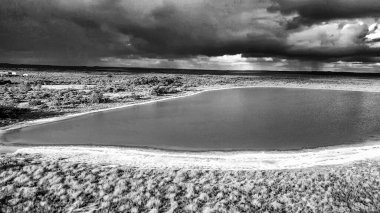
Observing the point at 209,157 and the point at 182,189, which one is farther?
the point at 209,157

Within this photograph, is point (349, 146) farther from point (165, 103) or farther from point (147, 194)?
point (165, 103)

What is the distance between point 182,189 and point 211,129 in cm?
1489

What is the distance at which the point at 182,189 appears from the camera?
1609 centimetres

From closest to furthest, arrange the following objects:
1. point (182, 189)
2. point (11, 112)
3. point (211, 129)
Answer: point (182, 189)
point (211, 129)
point (11, 112)

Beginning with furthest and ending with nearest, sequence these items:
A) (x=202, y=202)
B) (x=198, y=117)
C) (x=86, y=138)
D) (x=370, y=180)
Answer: (x=198, y=117)
(x=86, y=138)
(x=370, y=180)
(x=202, y=202)

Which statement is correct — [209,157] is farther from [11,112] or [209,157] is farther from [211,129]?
[11,112]

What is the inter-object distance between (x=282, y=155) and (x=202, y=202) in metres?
8.74

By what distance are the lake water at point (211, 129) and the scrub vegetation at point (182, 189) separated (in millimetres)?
6467

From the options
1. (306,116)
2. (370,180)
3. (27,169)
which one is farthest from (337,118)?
(27,169)

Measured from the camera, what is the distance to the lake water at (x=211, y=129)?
25.4 m

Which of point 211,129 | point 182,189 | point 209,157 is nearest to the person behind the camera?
point 182,189

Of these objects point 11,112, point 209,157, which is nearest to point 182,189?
point 209,157

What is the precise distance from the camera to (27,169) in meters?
18.0

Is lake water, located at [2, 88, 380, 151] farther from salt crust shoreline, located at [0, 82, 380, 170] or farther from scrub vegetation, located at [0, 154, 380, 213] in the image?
scrub vegetation, located at [0, 154, 380, 213]
